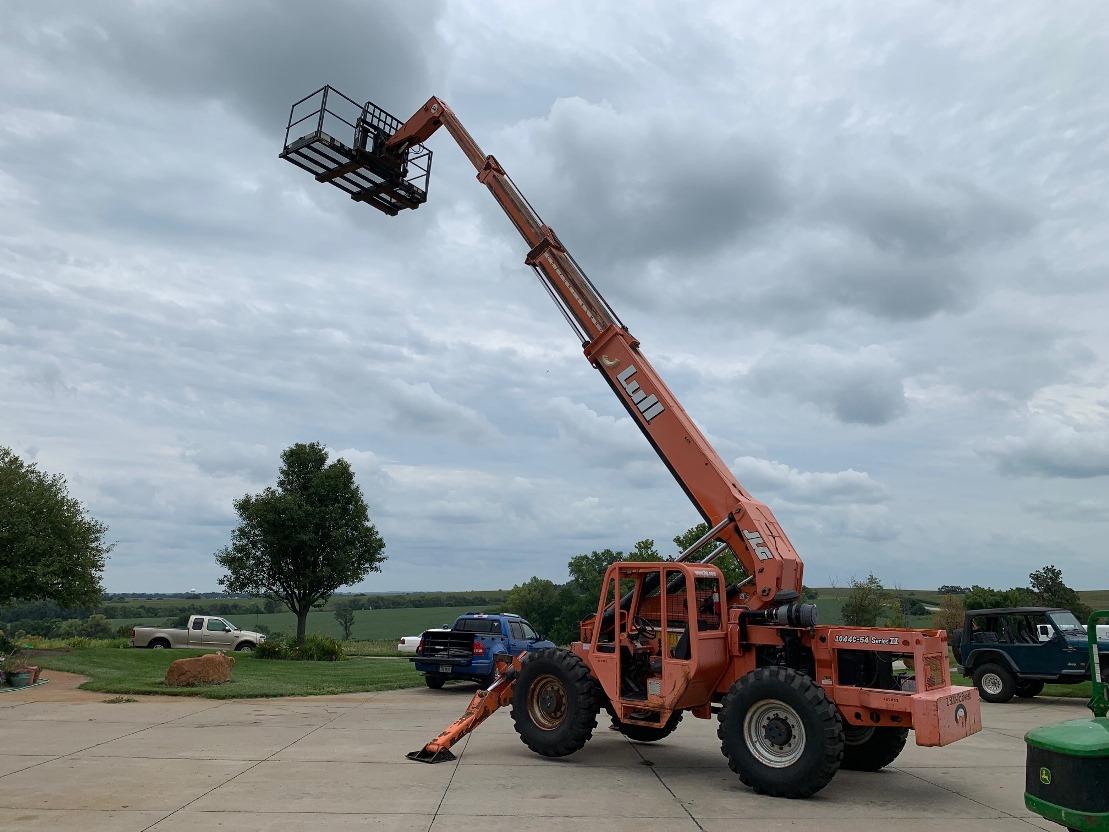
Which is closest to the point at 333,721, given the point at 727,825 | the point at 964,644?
the point at 727,825

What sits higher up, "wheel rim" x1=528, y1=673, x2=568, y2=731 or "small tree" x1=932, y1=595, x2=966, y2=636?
"small tree" x1=932, y1=595, x2=966, y2=636

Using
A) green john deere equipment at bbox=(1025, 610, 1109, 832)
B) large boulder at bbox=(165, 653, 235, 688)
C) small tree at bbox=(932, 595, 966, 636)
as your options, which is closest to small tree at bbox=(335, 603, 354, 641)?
small tree at bbox=(932, 595, 966, 636)

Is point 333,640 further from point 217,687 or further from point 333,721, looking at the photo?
point 333,721

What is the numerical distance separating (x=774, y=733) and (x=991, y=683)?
11745 mm

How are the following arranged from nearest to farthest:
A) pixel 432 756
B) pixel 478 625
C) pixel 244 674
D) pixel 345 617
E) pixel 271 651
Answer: pixel 432 756, pixel 478 625, pixel 244 674, pixel 271 651, pixel 345 617

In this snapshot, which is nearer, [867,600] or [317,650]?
[317,650]

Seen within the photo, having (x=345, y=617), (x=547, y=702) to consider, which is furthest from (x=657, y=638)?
(x=345, y=617)

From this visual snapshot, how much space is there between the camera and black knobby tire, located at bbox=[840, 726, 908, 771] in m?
9.54

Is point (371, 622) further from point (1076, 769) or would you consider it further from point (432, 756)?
point (1076, 769)

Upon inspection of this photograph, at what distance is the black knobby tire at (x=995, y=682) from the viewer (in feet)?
56.7

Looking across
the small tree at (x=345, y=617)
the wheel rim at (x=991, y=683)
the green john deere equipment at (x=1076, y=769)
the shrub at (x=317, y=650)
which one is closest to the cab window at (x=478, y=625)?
the shrub at (x=317, y=650)

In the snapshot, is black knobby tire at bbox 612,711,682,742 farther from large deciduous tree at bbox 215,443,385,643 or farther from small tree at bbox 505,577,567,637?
small tree at bbox 505,577,567,637

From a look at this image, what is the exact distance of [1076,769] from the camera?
4816 millimetres

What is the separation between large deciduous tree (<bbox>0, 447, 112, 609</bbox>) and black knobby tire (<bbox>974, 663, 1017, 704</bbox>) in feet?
76.9
